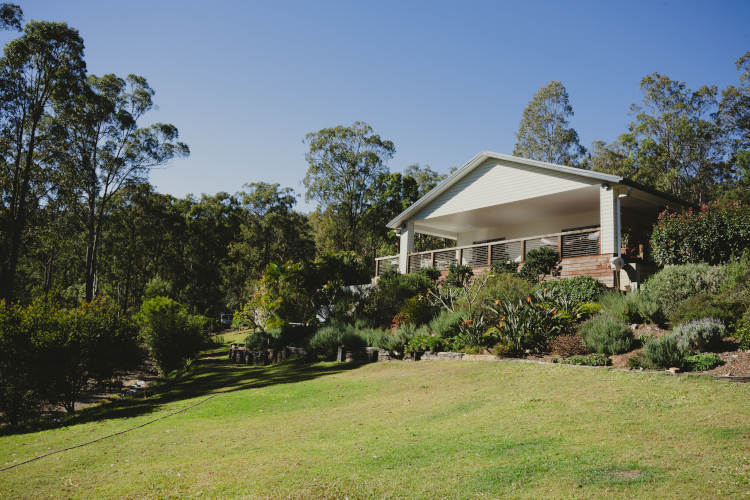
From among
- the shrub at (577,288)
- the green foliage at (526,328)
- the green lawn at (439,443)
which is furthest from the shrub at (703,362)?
the shrub at (577,288)

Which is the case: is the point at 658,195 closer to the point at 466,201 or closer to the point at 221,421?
the point at 466,201

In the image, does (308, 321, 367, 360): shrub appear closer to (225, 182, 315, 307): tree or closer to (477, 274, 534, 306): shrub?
(477, 274, 534, 306): shrub

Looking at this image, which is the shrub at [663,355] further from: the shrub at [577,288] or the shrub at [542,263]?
the shrub at [542,263]

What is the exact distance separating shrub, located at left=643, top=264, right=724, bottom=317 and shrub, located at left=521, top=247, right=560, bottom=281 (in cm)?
496

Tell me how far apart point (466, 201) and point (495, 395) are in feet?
47.1

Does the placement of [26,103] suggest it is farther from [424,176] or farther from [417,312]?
[424,176]

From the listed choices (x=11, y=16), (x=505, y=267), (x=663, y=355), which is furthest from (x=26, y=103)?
(x=663, y=355)

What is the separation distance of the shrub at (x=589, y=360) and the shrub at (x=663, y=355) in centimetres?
77

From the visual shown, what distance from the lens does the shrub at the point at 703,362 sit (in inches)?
324

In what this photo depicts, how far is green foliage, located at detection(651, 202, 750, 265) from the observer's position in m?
12.9

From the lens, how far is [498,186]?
2053cm

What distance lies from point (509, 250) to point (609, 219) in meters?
4.87

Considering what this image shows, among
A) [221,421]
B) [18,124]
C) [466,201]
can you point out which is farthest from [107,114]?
[221,421]

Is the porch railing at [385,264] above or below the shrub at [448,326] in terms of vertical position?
above
